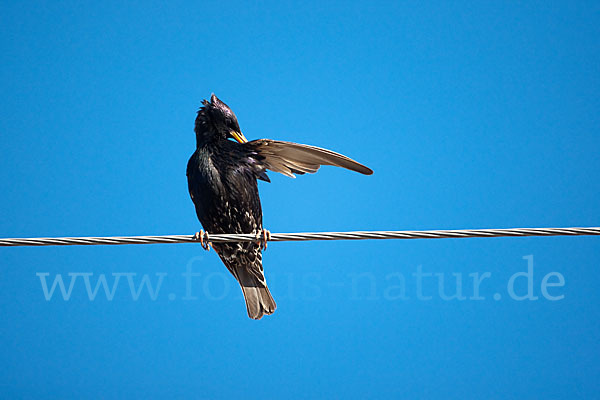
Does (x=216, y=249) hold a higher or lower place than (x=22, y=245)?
higher

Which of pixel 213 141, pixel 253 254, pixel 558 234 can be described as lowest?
pixel 558 234

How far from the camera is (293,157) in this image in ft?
16.3

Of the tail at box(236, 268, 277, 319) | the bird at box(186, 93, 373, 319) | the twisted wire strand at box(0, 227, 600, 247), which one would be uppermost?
the bird at box(186, 93, 373, 319)

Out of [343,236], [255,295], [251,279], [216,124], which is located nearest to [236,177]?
[216,124]

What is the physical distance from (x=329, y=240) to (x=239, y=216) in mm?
1743

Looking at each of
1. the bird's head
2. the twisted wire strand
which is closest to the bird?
the bird's head

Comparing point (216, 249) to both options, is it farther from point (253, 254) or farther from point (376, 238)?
point (376, 238)

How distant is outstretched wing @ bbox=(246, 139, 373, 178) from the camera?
457 centimetres

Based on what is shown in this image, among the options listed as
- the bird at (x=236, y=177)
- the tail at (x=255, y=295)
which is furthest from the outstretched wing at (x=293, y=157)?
the tail at (x=255, y=295)

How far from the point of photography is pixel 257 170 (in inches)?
201

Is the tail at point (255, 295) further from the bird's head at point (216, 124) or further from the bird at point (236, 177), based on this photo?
the bird's head at point (216, 124)

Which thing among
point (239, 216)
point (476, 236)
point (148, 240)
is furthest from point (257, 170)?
point (476, 236)

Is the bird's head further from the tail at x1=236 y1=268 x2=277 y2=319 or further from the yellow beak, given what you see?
the tail at x1=236 y1=268 x2=277 y2=319

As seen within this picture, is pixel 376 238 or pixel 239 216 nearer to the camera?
pixel 376 238
